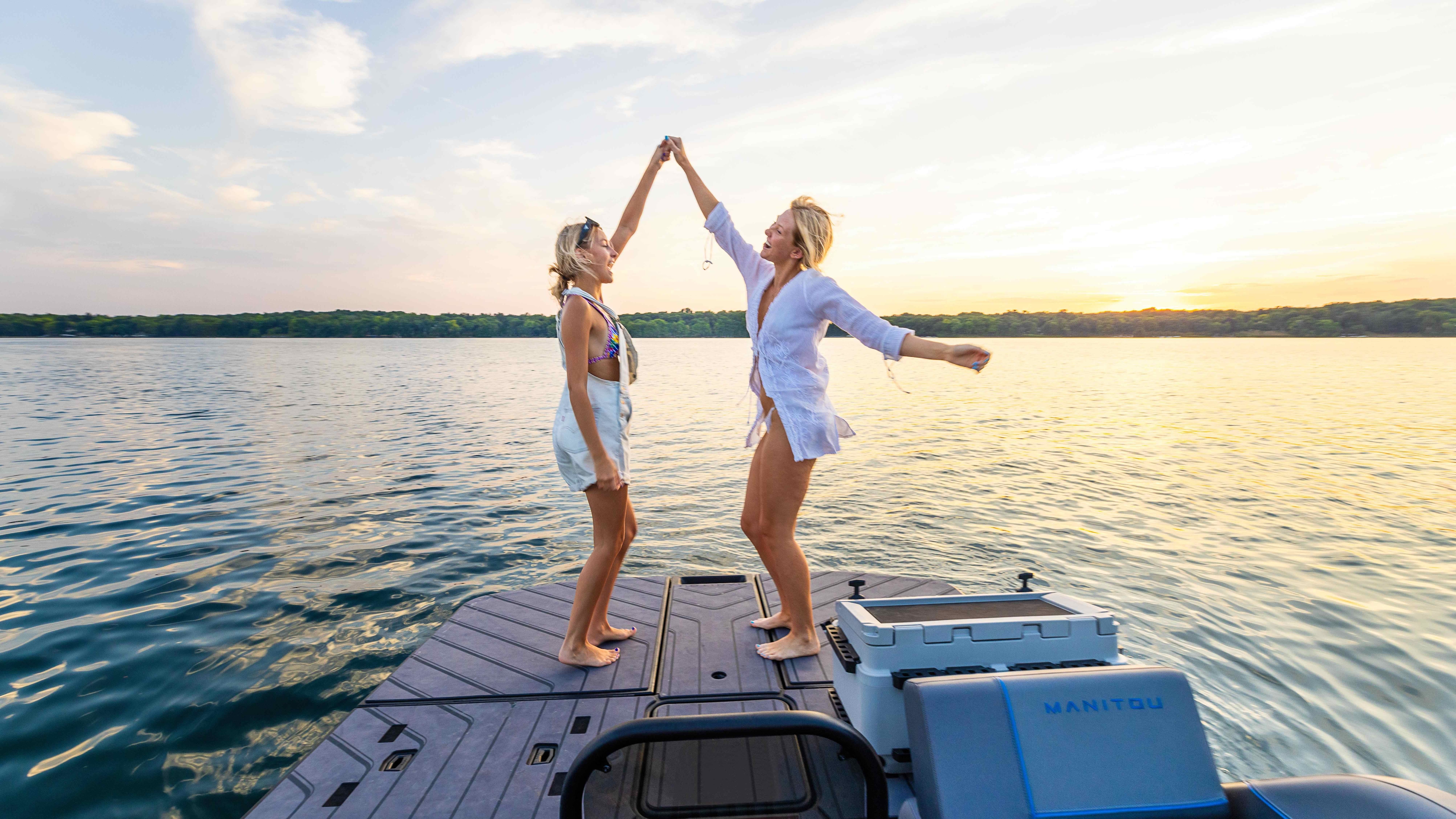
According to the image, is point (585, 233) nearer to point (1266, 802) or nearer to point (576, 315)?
point (576, 315)

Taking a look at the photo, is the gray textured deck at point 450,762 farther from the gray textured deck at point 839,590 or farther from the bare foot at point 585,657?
the gray textured deck at point 839,590

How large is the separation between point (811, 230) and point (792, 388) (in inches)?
32.0

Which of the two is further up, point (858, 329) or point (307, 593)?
point (858, 329)

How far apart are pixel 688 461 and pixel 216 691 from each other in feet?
28.1

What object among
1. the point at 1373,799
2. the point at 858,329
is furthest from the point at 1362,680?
the point at 858,329

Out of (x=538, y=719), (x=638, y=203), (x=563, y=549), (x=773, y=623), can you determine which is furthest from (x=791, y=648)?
(x=563, y=549)

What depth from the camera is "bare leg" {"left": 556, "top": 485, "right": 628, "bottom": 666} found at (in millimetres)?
3359

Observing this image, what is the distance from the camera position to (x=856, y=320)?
301cm

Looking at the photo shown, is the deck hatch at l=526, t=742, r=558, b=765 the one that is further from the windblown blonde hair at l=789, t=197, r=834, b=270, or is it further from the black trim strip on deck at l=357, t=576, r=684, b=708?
the windblown blonde hair at l=789, t=197, r=834, b=270

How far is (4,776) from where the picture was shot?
3086 mm

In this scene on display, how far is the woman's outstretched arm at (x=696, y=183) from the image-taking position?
3.97 metres

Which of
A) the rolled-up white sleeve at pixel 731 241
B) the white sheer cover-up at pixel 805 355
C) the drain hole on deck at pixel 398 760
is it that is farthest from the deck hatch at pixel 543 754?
the rolled-up white sleeve at pixel 731 241

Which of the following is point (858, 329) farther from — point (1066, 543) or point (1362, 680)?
point (1066, 543)

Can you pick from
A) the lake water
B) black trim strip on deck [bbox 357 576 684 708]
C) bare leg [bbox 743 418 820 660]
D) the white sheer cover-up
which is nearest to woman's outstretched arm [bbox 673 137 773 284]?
the white sheer cover-up
